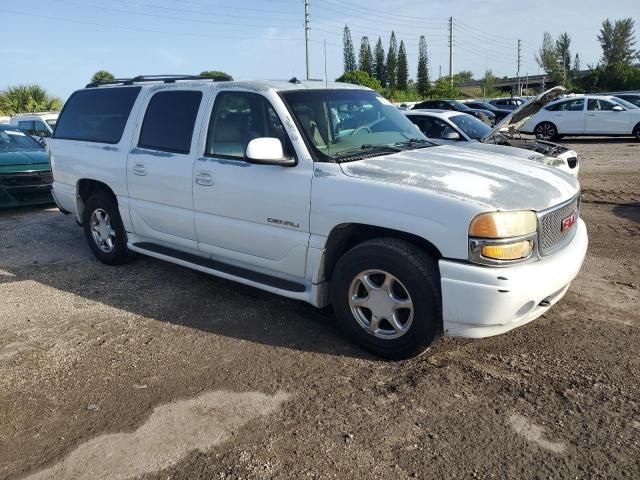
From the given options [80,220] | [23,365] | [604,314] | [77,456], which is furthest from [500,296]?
[80,220]

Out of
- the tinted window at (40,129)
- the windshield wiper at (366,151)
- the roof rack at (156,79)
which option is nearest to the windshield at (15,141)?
the tinted window at (40,129)

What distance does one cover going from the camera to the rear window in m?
5.59

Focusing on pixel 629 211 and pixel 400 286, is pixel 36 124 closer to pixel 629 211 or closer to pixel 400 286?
pixel 629 211

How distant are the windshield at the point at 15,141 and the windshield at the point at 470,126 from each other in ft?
24.6

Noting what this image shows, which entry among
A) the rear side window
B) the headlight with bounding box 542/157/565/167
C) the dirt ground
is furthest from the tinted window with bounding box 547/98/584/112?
the rear side window

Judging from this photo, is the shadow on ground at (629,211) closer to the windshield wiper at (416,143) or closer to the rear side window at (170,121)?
the windshield wiper at (416,143)

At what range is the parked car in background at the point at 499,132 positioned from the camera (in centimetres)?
860

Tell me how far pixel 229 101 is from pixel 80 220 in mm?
2672

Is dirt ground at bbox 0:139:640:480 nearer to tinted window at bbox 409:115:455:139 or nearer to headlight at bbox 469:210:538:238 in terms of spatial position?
headlight at bbox 469:210:538:238

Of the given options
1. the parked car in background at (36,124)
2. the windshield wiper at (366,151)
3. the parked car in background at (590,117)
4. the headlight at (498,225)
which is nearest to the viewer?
the headlight at (498,225)

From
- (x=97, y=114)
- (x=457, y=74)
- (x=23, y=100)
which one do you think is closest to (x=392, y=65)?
(x=457, y=74)

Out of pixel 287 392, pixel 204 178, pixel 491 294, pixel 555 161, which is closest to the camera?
pixel 491 294

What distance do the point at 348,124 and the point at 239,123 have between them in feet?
2.85

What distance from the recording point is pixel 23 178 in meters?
8.98
